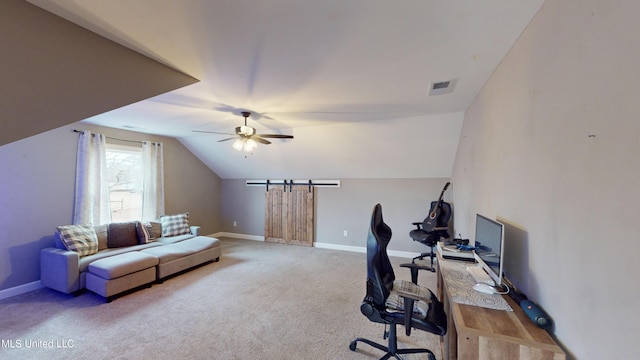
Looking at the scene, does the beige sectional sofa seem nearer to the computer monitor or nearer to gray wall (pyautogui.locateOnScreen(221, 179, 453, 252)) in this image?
gray wall (pyautogui.locateOnScreen(221, 179, 453, 252))

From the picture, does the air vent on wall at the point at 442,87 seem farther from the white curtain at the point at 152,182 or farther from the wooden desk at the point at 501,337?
the white curtain at the point at 152,182

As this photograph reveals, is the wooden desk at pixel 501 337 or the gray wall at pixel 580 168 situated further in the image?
the wooden desk at pixel 501 337

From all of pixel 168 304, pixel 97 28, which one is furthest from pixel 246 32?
pixel 168 304

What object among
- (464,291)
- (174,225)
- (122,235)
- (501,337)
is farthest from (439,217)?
(122,235)

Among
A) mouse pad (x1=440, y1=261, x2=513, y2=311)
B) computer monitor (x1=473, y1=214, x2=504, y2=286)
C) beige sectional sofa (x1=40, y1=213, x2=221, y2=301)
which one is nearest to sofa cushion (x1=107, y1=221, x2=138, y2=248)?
beige sectional sofa (x1=40, y1=213, x2=221, y2=301)

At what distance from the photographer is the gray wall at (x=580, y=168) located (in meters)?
0.82

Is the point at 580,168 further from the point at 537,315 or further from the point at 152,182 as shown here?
the point at 152,182

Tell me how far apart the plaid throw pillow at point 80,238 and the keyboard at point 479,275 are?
181 inches

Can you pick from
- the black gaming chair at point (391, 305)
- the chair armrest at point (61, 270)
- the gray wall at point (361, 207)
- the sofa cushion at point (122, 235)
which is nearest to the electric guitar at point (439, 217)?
the gray wall at point (361, 207)

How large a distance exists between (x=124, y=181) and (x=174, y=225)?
1205mm

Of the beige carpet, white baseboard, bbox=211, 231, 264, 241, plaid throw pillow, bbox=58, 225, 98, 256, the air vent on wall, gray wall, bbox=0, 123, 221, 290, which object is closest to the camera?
the beige carpet

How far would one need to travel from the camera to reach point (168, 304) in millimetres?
2988

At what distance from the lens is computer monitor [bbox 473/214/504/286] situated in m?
1.57

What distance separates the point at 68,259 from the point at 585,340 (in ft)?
15.5
